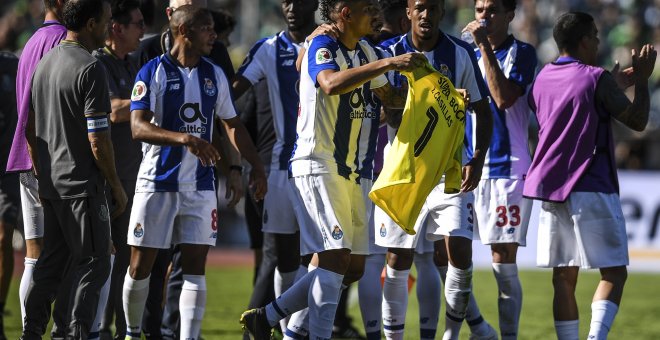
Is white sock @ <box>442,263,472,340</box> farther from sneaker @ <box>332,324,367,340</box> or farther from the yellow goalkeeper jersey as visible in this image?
sneaker @ <box>332,324,367,340</box>

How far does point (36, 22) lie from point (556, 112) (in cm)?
1599

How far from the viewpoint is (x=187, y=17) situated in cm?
720

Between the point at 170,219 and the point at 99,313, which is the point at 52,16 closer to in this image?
the point at 170,219

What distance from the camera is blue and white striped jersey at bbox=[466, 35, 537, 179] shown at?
317 inches

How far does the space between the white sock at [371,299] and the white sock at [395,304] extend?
6 centimetres

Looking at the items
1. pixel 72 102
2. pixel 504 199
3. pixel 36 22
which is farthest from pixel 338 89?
pixel 36 22

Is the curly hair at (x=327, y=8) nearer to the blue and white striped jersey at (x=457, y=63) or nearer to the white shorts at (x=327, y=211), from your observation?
the blue and white striped jersey at (x=457, y=63)

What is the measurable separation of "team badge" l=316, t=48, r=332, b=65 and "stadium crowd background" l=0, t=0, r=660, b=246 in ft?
42.6

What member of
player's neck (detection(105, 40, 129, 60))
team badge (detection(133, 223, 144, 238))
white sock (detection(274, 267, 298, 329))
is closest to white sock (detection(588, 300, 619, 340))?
white sock (detection(274, 267, 298, 329))

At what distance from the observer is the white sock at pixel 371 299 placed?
7.49 m

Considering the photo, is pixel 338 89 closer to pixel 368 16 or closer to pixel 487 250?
pixel 368 16

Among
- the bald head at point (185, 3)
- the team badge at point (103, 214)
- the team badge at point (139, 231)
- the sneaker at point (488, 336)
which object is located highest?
the bald head at point (185, 3)

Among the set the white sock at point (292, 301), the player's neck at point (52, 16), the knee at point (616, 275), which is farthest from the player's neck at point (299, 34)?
the knee at point (616, 275)

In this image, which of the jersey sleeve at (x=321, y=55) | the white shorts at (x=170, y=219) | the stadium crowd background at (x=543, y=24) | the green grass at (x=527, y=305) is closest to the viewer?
the jersey sleeve at (x=321, y=55)
